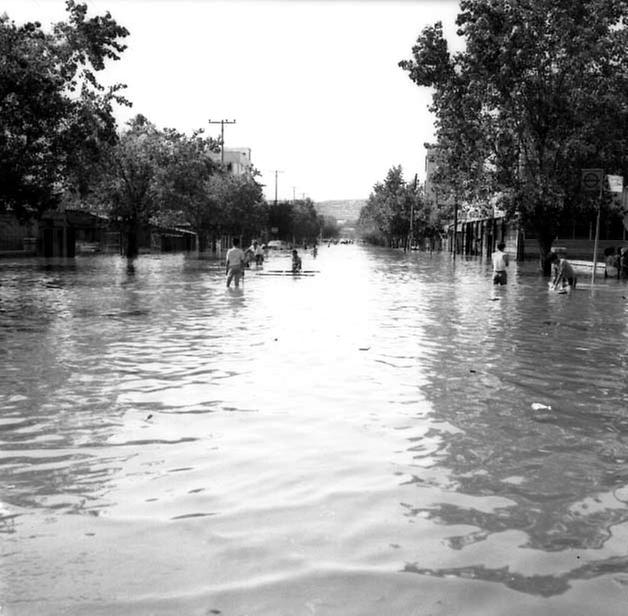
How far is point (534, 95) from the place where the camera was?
3503cm

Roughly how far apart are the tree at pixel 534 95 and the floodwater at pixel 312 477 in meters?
23.0

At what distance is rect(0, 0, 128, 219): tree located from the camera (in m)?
29.0

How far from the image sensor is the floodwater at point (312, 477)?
12.6ft

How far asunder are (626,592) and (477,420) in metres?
3.82

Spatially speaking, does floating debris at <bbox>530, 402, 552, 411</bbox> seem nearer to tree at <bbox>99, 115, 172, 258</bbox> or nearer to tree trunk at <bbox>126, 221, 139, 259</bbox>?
tree at <bbox>99, 115, 172, 258</bbox>

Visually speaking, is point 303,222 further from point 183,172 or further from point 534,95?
point 534,95

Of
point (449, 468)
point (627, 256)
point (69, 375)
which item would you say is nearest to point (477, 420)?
point (449, 468)

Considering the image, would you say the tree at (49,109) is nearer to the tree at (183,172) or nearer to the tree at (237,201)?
the tree at (183,172)

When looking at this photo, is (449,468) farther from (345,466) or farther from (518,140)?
(518,140)

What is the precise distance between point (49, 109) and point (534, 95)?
1912 centimetres

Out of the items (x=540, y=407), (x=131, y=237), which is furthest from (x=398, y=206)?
(x=540, y=407)

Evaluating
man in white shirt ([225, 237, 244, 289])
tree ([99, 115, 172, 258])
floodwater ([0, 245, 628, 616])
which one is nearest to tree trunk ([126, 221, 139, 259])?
tree ([99, 115, 172, 258])

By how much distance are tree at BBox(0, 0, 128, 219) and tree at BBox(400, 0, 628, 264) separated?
43.4 ft

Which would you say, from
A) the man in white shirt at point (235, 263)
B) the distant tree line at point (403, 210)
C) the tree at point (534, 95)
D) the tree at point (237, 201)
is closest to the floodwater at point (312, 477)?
the man in white shirt at point (235, 263)
